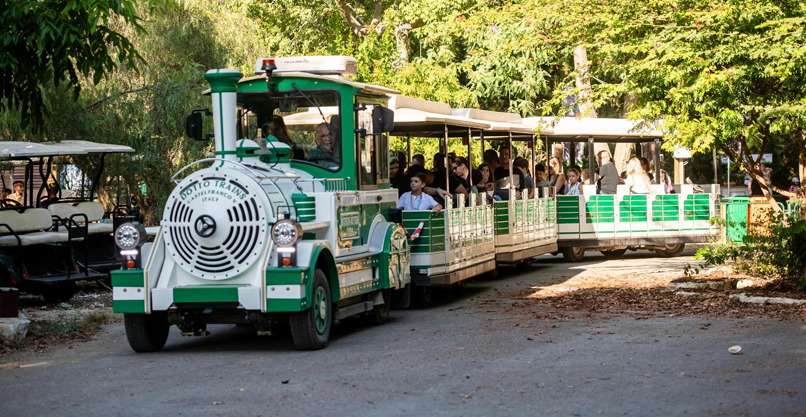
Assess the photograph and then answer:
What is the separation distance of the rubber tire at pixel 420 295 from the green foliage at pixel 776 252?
3863 mm

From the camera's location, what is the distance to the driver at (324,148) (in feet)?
39.0

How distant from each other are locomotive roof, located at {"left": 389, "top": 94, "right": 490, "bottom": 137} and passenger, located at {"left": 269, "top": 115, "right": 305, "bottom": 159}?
2.27 meters

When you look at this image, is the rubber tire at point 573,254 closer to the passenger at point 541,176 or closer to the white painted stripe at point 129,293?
the passenger at point 541,176

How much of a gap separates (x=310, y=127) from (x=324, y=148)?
28cm

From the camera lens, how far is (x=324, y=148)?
39.1 feet

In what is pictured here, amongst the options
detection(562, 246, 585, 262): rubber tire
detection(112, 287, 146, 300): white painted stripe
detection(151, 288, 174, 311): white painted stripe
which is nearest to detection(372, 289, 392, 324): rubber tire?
detection(151, 288, 174, 311): white painted stripe

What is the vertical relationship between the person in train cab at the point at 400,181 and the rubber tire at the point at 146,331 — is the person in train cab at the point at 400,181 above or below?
above

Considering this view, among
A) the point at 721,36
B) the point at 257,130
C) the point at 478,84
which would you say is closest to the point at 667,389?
the point at 257,130

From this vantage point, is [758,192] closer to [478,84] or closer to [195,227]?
[478,84]

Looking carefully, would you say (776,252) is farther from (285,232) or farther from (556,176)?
(556,176)

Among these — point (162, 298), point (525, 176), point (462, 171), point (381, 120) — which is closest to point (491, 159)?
point (525, 176)

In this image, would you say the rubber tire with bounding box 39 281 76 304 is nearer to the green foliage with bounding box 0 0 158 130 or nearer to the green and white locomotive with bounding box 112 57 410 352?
the green foliage with bounding box 0 0 158 130

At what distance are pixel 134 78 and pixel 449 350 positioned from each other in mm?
16201

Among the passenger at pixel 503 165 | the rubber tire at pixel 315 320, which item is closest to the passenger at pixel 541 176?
the passenger at pixel 503 165
